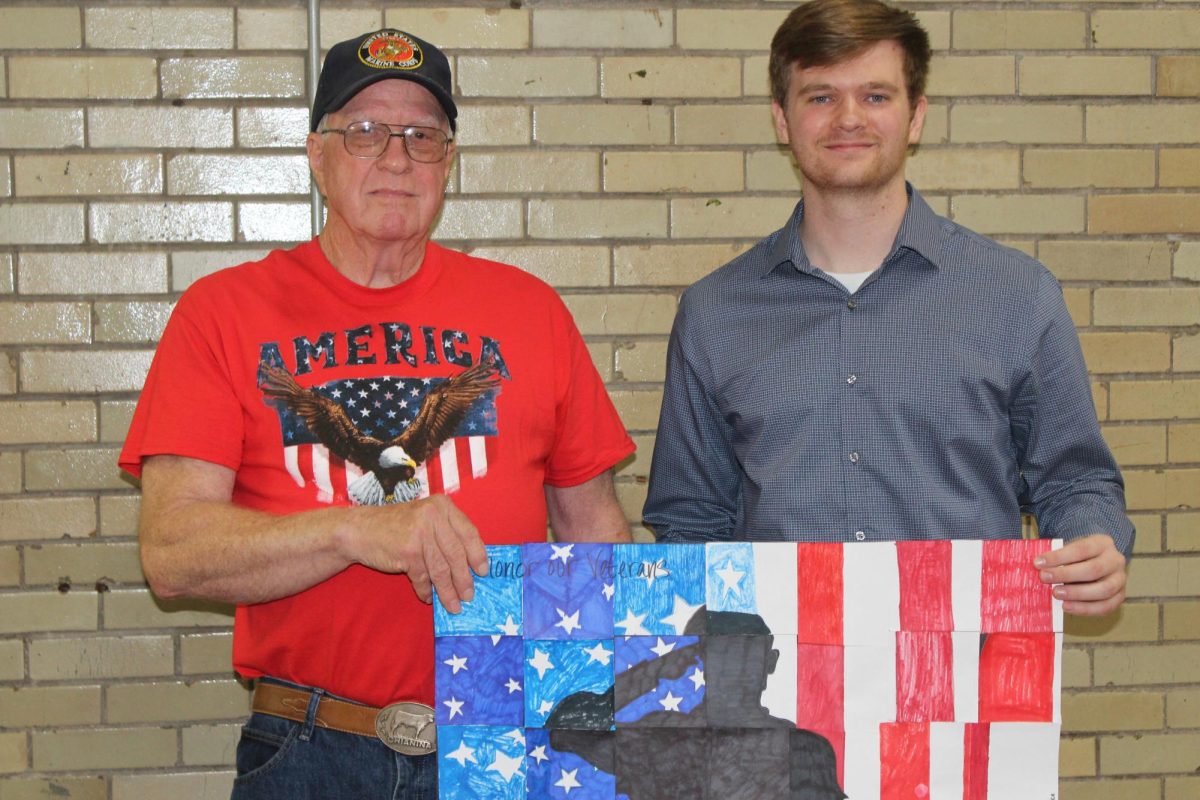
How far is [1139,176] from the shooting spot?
3064 mm

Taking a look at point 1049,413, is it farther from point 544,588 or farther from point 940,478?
point 544,588

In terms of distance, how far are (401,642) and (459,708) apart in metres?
0.28

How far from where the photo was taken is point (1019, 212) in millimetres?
3055

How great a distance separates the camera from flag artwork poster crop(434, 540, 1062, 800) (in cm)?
180

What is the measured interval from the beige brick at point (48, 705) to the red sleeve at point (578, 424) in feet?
4.77

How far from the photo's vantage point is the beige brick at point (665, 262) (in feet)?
9.86

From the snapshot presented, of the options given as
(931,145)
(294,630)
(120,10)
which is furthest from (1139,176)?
(120,10)

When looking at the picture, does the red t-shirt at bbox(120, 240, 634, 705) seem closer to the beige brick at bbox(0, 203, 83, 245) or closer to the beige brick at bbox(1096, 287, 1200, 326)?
the beige brick at bbox(0, 203, 83, 245)

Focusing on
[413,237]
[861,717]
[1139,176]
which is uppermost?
[1139,176]

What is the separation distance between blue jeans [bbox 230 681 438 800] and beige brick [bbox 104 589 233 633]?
97 cm

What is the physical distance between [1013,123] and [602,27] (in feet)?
3.70

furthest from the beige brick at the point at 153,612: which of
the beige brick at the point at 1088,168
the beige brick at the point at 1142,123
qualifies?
the beige brick at the point at 1142,123

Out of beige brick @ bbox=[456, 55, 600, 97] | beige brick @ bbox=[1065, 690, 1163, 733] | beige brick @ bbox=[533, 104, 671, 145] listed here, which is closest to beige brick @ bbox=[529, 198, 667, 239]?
beige brick @ bbox=[533, 104, 671, 145]

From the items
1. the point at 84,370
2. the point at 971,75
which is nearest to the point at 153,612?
the point at 84,370
